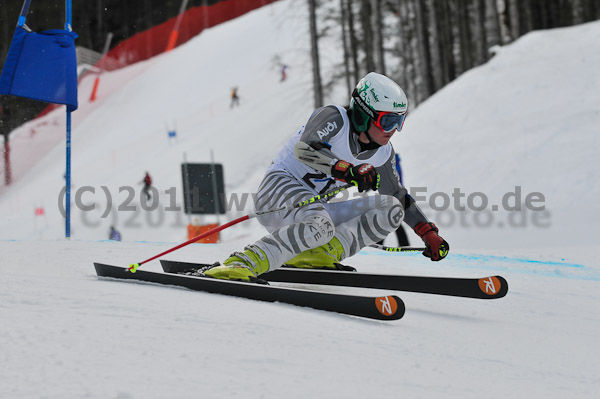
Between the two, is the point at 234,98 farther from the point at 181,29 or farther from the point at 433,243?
the point at 433,243

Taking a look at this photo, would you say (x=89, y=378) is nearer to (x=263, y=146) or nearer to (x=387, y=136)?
(x=387, y=136)

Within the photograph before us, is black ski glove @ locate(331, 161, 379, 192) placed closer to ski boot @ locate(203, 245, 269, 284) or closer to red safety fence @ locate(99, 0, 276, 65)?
ski boot @ locate(203, 245, 269, 284)

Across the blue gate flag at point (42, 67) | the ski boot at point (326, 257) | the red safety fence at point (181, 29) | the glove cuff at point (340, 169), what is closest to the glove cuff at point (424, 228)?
the ski boot at point (326, 257)

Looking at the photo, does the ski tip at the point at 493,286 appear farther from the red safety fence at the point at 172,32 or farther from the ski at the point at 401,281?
the red safety fence at the point at 172,32

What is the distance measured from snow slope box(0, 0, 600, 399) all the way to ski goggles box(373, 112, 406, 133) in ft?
3.20

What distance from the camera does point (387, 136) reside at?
3.37 m

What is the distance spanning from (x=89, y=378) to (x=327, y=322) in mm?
1113

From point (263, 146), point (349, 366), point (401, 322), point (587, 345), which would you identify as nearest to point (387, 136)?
point (401, 322)

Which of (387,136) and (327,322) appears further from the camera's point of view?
(387,136)

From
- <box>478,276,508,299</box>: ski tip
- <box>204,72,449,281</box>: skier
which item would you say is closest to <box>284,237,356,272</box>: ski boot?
<box>204,72,449,281</box>: skier

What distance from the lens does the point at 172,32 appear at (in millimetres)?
37594

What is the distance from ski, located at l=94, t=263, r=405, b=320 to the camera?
2.52 meters

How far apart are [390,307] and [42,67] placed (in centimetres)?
456

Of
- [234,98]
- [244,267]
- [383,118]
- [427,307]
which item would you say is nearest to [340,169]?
[383,118]
